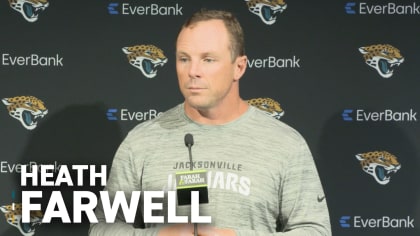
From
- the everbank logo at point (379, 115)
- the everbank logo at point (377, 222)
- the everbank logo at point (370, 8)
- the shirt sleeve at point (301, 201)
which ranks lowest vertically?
the everbank logo at point (377, 222)

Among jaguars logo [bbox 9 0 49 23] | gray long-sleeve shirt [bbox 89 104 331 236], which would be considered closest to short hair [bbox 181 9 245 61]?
gray long-sleeve shirt [bbox 89 104 331 236]

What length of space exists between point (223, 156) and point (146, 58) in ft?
4.13

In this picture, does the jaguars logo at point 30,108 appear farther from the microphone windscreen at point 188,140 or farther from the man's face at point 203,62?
the microphone windscreen at point 188,140

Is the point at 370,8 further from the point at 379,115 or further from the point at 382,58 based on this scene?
the point at 379,115

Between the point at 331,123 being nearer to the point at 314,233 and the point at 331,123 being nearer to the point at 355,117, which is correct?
the point at 355,117

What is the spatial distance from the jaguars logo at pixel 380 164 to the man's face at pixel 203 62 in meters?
1.39

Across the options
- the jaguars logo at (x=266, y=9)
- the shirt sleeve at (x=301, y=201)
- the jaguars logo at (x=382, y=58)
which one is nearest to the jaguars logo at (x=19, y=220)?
the jaguars logo at (x=266, y=9)

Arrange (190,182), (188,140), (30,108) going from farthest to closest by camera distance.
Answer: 1. (30,108)
2. (188,140)
3. (190,182)

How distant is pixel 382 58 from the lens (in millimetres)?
3676

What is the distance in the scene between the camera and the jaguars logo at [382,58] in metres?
3.68

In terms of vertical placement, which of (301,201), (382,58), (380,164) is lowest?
(301,201)

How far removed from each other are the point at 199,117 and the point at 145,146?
21 centimetres

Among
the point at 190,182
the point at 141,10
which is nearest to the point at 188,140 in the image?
the point at 190,182

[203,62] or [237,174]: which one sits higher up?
[203,62]
